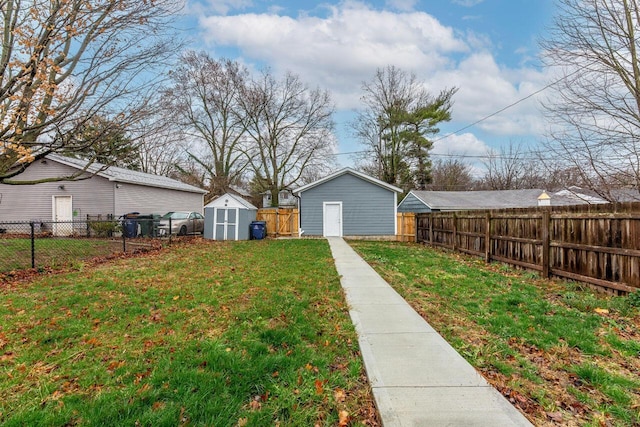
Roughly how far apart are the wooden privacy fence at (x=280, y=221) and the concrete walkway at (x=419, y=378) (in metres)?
13.6

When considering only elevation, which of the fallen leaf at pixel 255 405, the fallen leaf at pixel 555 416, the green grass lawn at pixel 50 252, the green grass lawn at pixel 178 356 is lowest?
the fallen leaf at pixel 555 416

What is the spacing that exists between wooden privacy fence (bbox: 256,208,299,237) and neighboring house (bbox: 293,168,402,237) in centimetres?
47

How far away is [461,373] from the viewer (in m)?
2.79

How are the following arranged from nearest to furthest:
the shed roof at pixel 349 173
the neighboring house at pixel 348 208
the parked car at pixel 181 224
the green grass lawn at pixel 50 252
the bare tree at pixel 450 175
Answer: the green grass lawn at pixel 50 252, the parked car at pixel 181 224, the shed roof at pixel 349 173, the neighboring house at pixel 348 208, the bare tree at pixel 450 175

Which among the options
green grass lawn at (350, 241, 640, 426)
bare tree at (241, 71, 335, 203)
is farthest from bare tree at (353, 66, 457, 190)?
green grass lawn at (350, 241, 640, 426)

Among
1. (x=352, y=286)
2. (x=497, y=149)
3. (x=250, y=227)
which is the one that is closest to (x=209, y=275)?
(x=352, y=286)

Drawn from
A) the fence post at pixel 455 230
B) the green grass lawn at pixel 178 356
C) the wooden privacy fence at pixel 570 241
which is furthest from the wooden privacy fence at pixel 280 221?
the green grass lawn at pixel 178 356

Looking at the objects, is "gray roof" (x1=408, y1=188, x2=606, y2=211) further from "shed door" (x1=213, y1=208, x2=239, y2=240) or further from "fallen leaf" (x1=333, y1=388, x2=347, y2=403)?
"fallen leaf" (x1=333, y1=388, x2=347, y2=403)

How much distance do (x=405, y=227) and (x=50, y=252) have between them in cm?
1557

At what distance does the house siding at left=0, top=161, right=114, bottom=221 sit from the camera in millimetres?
15867

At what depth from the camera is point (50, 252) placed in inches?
382

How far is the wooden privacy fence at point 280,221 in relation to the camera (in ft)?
59.3

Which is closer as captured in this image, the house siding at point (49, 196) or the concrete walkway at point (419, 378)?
the concrete walkway at point (419, 378)

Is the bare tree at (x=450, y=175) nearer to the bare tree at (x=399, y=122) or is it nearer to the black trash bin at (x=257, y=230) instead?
the bare tree at (x=399, y=122)
